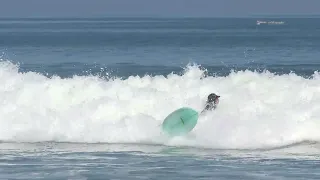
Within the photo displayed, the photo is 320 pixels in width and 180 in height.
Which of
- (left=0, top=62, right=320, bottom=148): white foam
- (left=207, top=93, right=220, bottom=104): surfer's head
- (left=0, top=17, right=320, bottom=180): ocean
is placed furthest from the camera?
(left=207, top=93, right=220, bottom=104): surfer's head

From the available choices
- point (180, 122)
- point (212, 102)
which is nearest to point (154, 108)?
point (212, 102)

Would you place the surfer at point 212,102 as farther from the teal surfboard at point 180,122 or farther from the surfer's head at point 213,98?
the teal surfboard at point 180,122

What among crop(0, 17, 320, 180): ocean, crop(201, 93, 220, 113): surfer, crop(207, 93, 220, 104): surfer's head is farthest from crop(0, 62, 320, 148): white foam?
crop(207, 93, 220, 104): surfer's head

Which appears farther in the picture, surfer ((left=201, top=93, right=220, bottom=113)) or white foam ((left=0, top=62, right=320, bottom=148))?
surfer ((left=201, top=93, right=220, bottom=113))

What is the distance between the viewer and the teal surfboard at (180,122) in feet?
97.3

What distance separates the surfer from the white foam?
21 centimetres

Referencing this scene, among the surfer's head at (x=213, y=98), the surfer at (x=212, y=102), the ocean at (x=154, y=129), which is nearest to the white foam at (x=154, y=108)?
the ocean at (x=154, y=129)

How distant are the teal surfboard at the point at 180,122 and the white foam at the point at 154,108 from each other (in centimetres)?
22

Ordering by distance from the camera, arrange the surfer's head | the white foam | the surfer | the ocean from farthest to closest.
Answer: the surfer's head, the surfer, the white foam, the ocean

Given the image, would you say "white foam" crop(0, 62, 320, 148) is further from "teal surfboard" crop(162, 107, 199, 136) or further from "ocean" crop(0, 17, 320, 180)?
"teal surfboard" crop(162, 107, 199, 136)

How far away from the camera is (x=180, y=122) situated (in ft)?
98.0

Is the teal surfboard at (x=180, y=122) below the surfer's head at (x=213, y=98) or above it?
below

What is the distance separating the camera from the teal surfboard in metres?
29.7

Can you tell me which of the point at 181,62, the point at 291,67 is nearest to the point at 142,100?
the point at 291,67
